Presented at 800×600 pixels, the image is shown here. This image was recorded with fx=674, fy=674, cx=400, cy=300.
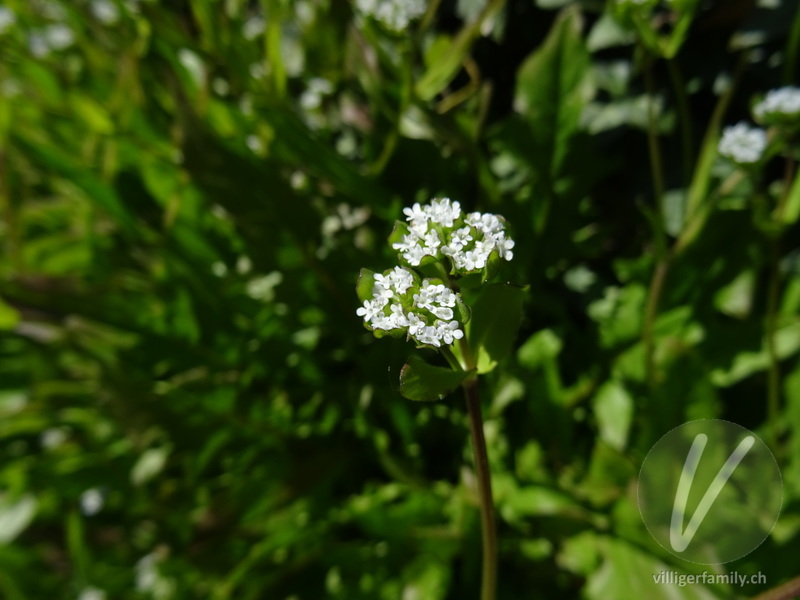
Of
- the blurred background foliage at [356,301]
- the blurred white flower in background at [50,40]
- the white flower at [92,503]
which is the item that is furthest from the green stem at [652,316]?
the blurred white flower in background at [50,40]

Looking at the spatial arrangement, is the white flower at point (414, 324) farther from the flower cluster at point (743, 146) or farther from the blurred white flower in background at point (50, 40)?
the blurred white flower in background at point (50, 40)

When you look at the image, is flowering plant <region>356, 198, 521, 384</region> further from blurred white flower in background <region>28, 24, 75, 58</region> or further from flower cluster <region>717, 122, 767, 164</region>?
blurred white flower in background <region>28, 24, 75, 58</region>

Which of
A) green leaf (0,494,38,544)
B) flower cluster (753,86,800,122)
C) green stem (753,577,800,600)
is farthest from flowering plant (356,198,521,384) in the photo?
green leaf (0,494,38,544)

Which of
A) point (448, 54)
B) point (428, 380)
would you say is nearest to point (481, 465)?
point (428, 380)

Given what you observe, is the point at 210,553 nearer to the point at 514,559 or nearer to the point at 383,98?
the point at 514,559

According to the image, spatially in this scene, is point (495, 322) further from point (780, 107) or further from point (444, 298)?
point (780, 107)
